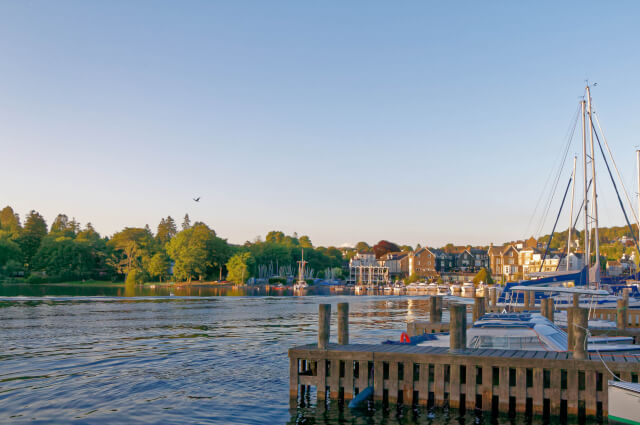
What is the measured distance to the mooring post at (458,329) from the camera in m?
16.1

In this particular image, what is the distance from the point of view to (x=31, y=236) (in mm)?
167750

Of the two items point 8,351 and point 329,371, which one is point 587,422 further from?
point 8,351

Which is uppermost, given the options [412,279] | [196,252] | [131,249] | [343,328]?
[131,249]

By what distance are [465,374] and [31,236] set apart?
583 feet

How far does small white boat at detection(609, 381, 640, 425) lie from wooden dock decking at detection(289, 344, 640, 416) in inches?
45.9

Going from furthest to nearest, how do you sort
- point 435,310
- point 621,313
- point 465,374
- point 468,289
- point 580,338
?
point 468,289, point 621,313, point 435,310, point 465,374, point 580,338

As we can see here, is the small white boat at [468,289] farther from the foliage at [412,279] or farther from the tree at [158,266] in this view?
the tree at [158,266]

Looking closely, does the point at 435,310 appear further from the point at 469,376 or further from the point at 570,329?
the point at 469,376

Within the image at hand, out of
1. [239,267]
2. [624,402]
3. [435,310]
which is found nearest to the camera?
[624,402]

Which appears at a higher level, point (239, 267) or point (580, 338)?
point (580, 338)

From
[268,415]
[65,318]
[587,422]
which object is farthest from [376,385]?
[65,318]

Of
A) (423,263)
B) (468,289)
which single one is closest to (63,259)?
(423,263)

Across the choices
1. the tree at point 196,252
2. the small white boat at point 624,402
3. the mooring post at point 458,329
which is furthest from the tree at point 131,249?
the small white boat at point 624,402

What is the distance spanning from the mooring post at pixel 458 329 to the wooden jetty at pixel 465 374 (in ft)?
0.10
